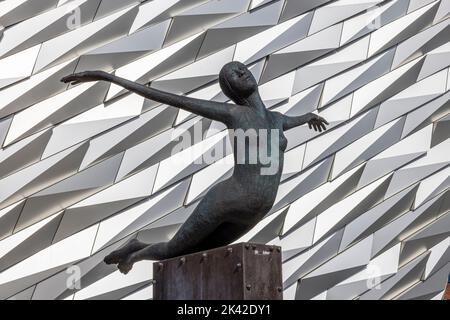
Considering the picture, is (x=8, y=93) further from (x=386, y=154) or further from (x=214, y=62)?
(x=386, y=154)

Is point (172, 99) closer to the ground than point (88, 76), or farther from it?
closer to the ground

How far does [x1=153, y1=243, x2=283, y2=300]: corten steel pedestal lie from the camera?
218 inches

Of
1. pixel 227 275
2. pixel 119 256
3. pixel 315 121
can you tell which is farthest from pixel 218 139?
pixel 227 275

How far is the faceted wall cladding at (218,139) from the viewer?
40.8 feet

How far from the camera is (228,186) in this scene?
5.93 m

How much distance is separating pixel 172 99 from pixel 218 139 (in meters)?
7.60

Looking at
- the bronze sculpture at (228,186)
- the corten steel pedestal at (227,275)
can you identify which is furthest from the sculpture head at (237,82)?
the corten steel pedestal at (227,275)

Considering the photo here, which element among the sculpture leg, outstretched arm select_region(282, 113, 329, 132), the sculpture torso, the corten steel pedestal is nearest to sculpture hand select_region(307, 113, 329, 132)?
outstretched arm select_region(282, 113, 329, 132)

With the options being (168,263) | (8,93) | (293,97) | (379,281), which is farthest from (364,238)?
(168,263)

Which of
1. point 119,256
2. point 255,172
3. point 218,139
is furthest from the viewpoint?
point 218,139

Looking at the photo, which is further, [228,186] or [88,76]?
[88,76]

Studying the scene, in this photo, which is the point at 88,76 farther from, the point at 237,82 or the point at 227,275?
the point at 227,275

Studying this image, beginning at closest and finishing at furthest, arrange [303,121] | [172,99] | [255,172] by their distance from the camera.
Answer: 1. [255,172]
2. [172,99]
3. [303,121]

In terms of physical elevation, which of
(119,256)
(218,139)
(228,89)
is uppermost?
(218,139)
